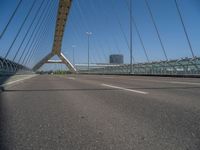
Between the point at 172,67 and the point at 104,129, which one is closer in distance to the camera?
the point at 104,129

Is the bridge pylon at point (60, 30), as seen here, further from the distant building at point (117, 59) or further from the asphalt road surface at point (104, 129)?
the asphalt road surface at point (104, 129)

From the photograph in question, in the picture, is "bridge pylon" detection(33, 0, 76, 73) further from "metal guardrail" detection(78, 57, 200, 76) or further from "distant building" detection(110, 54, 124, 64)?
"distant building" detection(110, 54, 124, 64)

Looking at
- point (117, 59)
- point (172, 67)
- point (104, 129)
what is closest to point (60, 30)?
point (172, 67)

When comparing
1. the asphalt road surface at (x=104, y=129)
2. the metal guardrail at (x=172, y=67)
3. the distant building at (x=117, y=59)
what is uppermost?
the distant building at (x=117, y=59)

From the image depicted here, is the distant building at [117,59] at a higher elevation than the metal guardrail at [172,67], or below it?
higher

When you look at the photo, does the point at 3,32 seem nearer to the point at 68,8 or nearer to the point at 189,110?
the point at 189,110

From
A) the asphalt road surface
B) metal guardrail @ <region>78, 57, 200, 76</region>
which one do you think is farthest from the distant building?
the asphalt road surface

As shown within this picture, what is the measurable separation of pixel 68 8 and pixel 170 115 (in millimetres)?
46608

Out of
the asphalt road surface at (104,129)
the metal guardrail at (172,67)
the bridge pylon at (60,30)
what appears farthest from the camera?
the bridge pylon at (60,30)

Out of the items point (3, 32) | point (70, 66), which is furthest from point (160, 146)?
point (70, 66)

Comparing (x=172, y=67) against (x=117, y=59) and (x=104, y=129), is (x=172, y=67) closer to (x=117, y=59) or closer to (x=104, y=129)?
(x=104, y=129)

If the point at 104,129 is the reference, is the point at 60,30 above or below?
above

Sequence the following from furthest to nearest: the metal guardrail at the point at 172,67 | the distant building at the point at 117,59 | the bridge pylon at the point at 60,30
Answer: the distant building at the point at 117,59 → the bridge pylon at the point at 60,30 → the metal guardrail at the point at 172,67

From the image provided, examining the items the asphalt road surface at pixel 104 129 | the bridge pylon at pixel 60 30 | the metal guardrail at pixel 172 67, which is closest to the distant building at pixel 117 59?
the bridge pylon at pixel 60 30
